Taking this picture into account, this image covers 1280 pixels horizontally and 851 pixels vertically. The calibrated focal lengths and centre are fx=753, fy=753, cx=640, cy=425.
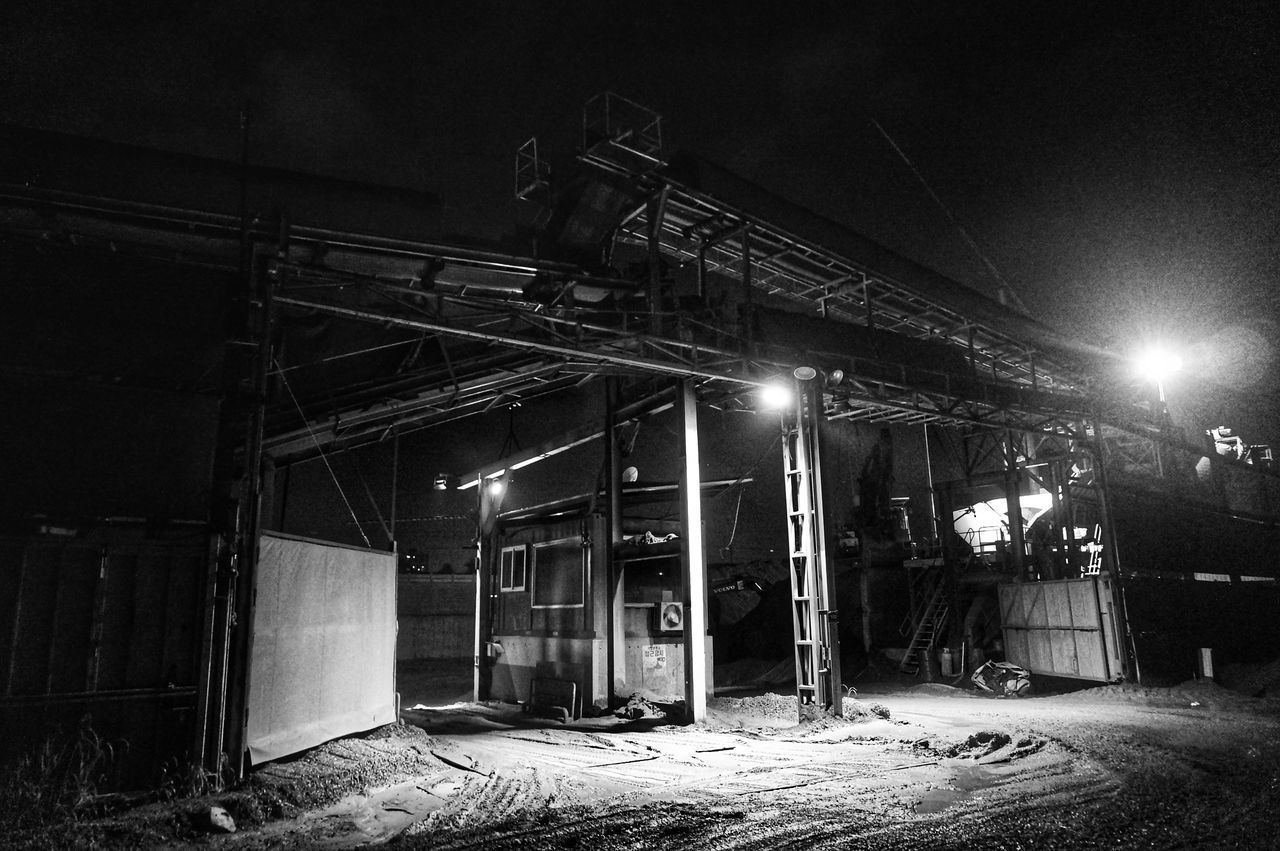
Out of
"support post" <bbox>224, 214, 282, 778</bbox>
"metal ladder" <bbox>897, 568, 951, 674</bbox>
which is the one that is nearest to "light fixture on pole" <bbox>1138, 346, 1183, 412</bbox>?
"metal ladder" <bbox>897, 568, 951, 674</bbox>

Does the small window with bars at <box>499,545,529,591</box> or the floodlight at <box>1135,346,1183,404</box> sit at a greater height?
the floodlight at <box>1135,346,1183,404</box>

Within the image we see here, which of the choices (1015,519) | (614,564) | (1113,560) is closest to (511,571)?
(614,564)

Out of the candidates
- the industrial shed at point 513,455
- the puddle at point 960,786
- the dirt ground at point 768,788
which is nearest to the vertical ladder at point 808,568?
the industrial shed at point 513,455

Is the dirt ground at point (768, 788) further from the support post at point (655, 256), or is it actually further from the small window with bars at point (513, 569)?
the support post at point (655, 256)

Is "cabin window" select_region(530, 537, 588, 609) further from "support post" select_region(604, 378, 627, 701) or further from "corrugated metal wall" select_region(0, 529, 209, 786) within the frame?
"corrugated metal wall" select_region(0, 529, 209, 786)

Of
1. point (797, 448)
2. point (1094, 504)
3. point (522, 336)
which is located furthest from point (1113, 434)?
point (522, 336)

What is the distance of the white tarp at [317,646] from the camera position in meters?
9.00

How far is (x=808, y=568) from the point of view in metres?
14.7

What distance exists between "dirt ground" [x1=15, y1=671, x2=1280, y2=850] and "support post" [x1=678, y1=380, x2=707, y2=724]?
0.59 m

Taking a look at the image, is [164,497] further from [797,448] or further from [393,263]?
[797,448]

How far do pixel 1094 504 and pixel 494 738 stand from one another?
20.7 m

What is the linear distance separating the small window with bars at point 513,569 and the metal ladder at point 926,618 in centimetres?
1222

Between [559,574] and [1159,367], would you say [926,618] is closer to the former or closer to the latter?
[1159,367]

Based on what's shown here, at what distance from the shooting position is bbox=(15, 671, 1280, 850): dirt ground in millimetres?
6598
